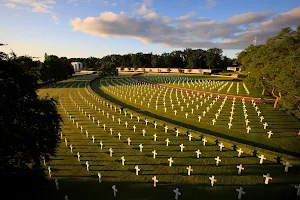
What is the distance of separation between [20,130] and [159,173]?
21.4ft

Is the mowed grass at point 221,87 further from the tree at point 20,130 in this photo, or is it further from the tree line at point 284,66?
the tree at point 20,130

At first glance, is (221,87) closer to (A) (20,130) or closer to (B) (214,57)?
(A) (20,130)

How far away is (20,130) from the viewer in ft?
19.4

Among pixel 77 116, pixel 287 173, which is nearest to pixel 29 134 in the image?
pixel 287 173

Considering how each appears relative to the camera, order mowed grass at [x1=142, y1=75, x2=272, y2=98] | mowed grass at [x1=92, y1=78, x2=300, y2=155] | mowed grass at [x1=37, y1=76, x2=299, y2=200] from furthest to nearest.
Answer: mowed grass at [x1=142, y1=75, x2=272, y2=98] → mowed grass at [x1=92, y1=78, x2=300, y2=155] → mowed grass at [x1=37, y1=76, x2=299, y2=200]

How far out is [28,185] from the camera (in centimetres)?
636

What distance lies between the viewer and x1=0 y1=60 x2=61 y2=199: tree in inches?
229

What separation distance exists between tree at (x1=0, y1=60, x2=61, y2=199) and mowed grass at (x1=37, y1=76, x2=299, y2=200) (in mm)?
2228

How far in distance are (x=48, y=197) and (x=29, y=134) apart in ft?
11.9

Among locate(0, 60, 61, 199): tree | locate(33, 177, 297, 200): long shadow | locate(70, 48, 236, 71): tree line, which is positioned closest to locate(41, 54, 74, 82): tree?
locate(70, 48, 236, 71): tree line

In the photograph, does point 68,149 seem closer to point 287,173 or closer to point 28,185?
point 28,185

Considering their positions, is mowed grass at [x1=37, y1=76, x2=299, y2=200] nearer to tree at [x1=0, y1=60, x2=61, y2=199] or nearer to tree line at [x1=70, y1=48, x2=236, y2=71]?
tree at [x1=0, y1=60, x2=61, y2=199]

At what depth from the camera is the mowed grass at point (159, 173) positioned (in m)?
8.00

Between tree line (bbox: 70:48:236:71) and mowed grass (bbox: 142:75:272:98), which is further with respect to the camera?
tree line (bbox: 70:48:236:71)
